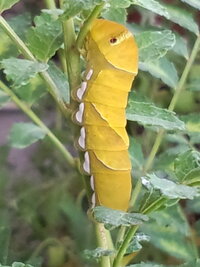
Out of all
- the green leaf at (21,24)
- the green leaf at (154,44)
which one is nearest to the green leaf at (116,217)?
the green leaf at (154,44)

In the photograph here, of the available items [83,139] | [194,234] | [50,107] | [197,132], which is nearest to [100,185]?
[83,139]

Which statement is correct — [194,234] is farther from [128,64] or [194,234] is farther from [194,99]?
[128,64]

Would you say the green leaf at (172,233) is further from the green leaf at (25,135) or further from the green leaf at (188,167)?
the green leaf at (188,167)

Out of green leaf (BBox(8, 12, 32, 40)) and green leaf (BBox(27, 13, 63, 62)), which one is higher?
green leaf (BBox(27, 13, 63, 62))

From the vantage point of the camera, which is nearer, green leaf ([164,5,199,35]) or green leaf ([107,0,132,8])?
green leaf ([107,0,132,8])

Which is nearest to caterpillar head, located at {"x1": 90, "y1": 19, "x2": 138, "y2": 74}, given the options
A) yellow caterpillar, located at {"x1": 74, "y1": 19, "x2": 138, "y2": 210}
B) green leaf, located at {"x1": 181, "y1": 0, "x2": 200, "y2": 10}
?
yellow caterpillar, located at {"x1": 74, "y1": 19, "x2": 138, "y2": 210}

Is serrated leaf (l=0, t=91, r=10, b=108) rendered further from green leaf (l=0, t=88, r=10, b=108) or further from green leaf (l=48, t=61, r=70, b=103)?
green leaf (l=48, t=61, r=70, b=103)

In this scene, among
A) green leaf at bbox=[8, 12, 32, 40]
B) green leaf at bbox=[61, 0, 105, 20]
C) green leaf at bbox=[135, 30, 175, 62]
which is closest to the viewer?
green leaf at bbox=[61, 0, 105, 20]
